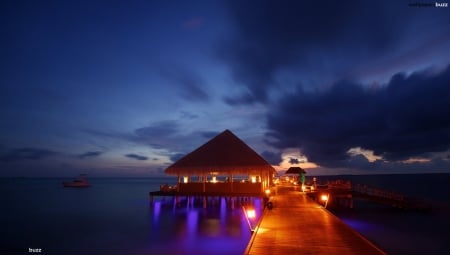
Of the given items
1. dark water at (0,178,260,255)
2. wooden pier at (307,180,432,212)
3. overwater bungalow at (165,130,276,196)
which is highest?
overwater bungalow at (165,130,276,196)

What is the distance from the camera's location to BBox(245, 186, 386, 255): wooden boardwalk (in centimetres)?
904

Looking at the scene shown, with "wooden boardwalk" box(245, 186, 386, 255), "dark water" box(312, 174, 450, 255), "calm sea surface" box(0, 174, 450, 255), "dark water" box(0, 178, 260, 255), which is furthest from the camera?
"dark water" box(312, 174, 450, 255)

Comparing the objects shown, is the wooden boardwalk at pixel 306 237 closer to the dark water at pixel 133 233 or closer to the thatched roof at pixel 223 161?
the dark water at pixel 133 233

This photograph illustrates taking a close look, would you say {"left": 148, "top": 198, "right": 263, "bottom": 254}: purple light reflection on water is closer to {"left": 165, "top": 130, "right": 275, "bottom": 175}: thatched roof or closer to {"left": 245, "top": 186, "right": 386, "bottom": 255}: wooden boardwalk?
{"left": 165, "top": 130, "right": 275, "bottom": 175}: thatched roof

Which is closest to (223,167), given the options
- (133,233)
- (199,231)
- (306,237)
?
(199,231)

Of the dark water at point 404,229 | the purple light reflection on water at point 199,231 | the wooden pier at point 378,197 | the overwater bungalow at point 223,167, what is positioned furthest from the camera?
the wooden pier at point 378,197

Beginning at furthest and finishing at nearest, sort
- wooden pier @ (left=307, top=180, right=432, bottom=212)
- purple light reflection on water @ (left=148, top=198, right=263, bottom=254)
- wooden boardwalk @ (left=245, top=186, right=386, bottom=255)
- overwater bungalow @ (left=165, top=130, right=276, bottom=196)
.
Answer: wooden pier @ (left=307, top=180, right=432, bottom=212) → overwater bungalow @ (left=165, top=130, right=276, bottom=196) → purple light reflection on water @ (left=148, top=198, right=263, bottom=254) → wooden boardwalk @ (left=245, top=186, right=386, bottom=255)

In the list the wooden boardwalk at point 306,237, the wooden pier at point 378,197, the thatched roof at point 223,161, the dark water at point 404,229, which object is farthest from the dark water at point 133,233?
the dark water at point 404,229

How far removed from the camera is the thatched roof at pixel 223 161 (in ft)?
83.7

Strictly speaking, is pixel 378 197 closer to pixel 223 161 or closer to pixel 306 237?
pixel 223 161

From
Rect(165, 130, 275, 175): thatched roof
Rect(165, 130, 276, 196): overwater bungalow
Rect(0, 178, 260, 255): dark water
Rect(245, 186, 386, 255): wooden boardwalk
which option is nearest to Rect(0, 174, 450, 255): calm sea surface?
Rect(0, 178, 260, 255): dark water

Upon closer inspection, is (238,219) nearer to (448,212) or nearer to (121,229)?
(121,229)

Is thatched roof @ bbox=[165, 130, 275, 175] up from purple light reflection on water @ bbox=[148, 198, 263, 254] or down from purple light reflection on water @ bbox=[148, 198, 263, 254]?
up

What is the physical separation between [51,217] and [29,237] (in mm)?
10339
